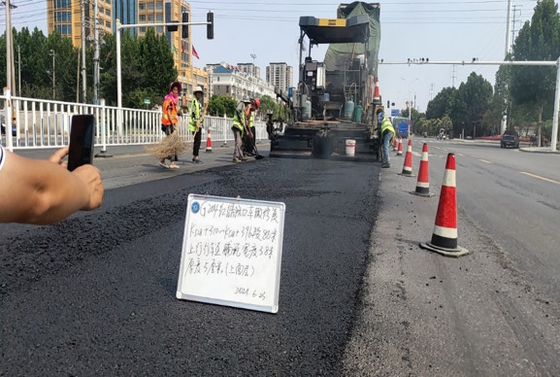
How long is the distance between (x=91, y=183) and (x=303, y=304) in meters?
1.89

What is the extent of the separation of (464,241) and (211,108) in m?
84.0

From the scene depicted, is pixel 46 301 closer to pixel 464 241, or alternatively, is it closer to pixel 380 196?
pixel 464 241

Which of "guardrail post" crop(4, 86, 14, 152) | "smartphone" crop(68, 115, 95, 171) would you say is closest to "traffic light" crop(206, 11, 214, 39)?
"guardrail post" crop(4, 86, 14, 152)

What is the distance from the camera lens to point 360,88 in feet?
46.7

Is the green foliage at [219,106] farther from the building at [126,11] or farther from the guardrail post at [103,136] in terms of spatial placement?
the guardrail post at [103,136]

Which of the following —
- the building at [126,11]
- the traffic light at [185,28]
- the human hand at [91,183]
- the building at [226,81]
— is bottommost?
the human hand at [91,183]

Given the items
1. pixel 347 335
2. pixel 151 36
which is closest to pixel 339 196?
pixel 347 335

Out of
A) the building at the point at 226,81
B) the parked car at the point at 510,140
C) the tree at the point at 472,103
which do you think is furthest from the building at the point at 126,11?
the parked car at the point at 510,140

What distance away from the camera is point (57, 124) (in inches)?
400

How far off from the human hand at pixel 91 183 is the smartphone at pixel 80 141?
96 millimetres

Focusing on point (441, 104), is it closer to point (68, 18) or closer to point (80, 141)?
point (68, 18)

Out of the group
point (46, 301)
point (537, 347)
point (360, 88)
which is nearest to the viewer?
point (537, 347)

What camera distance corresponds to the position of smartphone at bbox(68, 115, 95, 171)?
4.73ft

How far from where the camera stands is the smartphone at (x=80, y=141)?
1.44m
